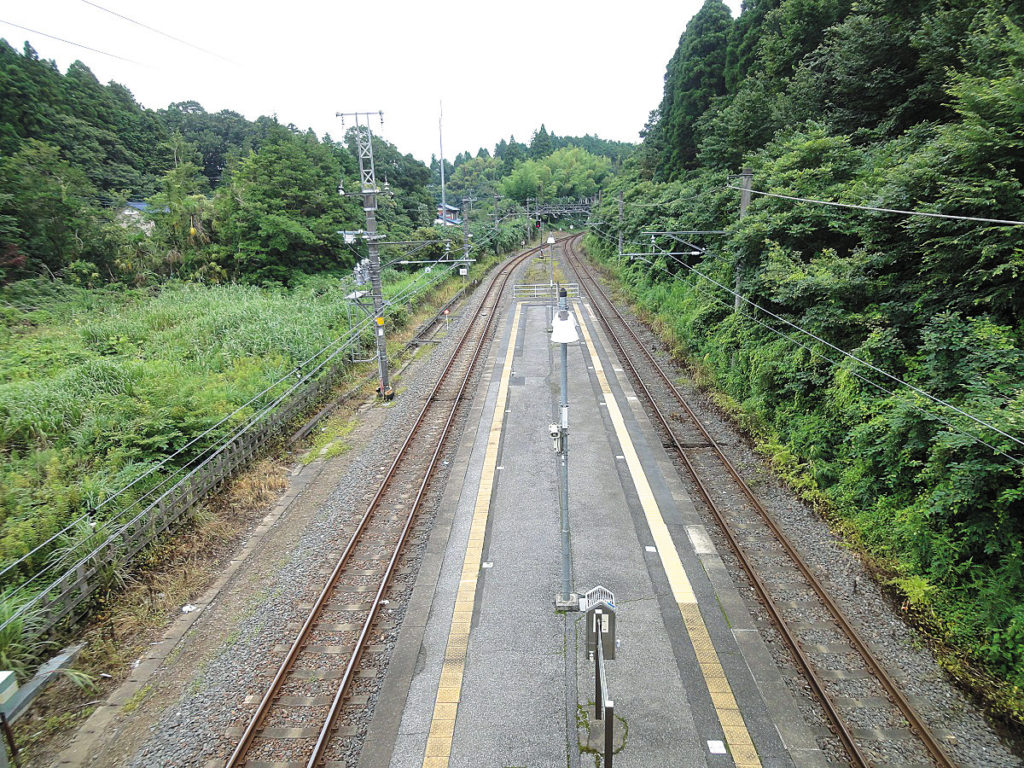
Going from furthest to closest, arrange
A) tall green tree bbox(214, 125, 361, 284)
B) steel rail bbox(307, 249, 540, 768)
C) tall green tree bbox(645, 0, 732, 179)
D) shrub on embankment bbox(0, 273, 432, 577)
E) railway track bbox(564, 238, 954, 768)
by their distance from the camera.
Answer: tall green tree bbox(645, 0, 732, 179), tall green tree bbox(214, 125, 361, 284), shrub on embankment bbox(0, 273, 432, 577), steel rail bbox(307, 249, 540, 768), railway track bbox(564, 238, 954, 768)

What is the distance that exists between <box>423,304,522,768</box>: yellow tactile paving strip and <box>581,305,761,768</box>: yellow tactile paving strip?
3.00 meters

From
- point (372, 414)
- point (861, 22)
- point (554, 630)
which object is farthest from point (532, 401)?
point (861, 22)

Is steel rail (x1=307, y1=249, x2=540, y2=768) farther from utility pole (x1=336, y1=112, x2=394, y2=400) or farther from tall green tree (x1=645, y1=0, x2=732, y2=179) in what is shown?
tall green tree (x1=645, y1=0, x2=732, y2=179)

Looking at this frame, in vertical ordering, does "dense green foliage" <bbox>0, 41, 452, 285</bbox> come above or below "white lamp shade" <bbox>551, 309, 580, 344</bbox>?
above

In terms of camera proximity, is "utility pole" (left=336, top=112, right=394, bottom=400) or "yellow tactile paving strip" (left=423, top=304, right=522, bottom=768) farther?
"utility pole" (left=336, top=112, right=394, bottom=400)

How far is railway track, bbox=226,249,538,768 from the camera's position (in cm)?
586

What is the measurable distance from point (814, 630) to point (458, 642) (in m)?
4.81

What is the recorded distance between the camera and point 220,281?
95.7 feet

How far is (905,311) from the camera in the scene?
914cm

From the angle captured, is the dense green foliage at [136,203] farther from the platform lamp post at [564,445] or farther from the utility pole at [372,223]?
the platform lamp post at [564,445]

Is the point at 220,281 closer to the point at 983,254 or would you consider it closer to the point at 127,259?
the point at 127,259

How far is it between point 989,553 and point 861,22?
15.1 metres

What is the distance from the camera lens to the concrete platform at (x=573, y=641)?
570cm

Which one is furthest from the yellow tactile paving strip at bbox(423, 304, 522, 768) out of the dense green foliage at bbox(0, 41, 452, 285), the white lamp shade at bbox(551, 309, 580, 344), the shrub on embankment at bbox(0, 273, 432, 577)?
the dense green foliage at bbox(0, 41, 452, 285)
